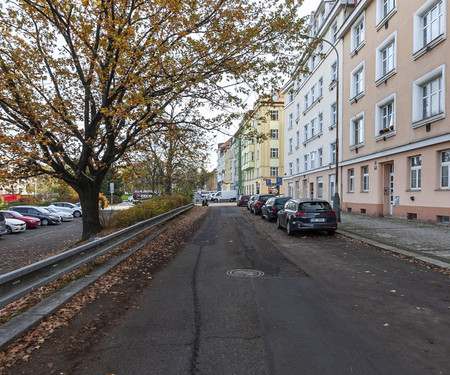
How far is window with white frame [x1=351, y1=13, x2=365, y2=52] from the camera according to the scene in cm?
2188

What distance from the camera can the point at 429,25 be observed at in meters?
15.5

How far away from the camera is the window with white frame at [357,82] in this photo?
867 inches

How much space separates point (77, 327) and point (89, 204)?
9.95 metres

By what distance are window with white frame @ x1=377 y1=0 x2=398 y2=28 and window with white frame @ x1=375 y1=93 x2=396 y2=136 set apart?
4541 millimetres

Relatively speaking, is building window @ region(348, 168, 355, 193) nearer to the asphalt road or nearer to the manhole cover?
the asphalt road

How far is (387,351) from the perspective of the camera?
3.31 metres

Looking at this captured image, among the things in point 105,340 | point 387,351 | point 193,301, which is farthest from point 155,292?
point 387,351

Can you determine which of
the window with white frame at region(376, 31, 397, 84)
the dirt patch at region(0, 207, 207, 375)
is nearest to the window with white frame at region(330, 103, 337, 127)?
the window with white frame at region(376, 31, 397, 84)

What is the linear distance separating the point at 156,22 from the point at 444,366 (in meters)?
10.3

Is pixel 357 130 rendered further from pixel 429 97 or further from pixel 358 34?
pixel 429 97

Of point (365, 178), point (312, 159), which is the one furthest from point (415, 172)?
point (312, 159)

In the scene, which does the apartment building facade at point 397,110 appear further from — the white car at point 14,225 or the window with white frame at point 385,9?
the white car at point 14,225

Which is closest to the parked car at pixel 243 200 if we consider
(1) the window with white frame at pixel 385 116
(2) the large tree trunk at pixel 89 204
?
(1) the window with white frame at pixel 385 116

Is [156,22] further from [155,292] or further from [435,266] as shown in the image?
[435,266]
